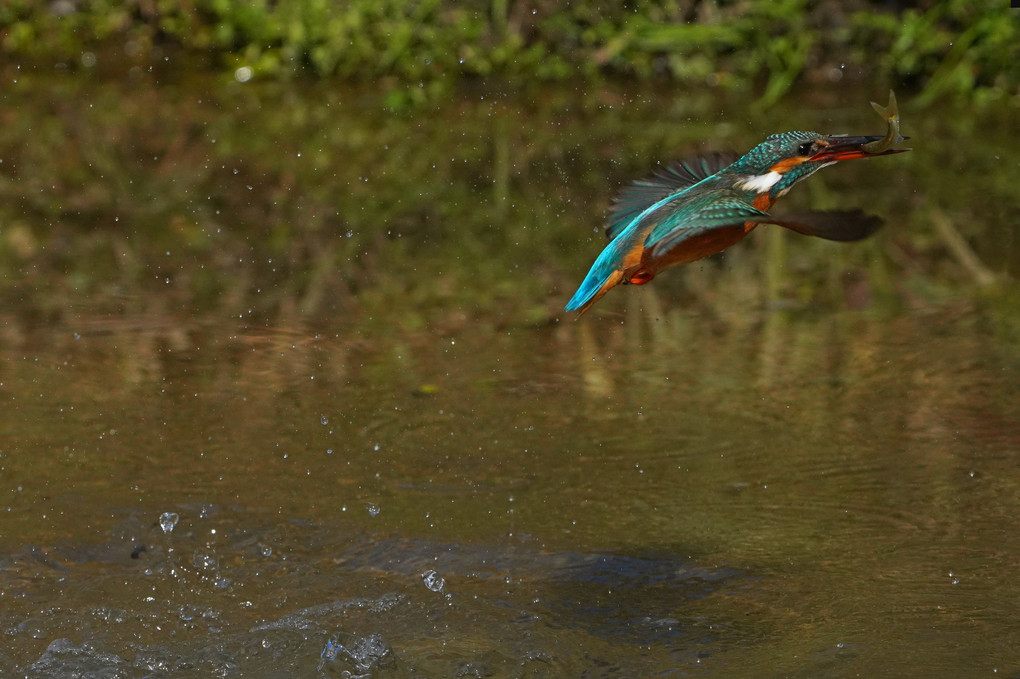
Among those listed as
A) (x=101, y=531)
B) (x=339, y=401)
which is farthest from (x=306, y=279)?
(x=101, y=531)

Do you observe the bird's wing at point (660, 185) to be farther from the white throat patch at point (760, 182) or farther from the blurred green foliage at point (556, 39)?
the blurred green foliage at point (556, 39)

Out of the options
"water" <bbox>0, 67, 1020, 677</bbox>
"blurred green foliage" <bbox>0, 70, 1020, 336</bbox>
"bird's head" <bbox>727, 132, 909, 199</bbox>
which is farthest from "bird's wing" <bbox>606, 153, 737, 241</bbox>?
"blurred green foliage" <bbox>0, 70, 1020, 336</bbox>

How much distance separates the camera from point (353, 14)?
718 centimetres

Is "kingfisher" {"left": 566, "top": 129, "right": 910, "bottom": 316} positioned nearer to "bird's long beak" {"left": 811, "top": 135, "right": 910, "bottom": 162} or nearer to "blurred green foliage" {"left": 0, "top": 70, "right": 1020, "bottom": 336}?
"bird's long beak" {"left": 811, "top": 135, "right": 910, "bottom": 162}

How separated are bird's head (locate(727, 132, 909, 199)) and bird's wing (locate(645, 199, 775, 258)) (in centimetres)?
11

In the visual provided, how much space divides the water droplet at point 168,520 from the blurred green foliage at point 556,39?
3.95 m

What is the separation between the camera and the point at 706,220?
2.26m

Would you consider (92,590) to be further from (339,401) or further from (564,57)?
(564,57)

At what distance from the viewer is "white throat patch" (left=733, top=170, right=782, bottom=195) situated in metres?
2.46

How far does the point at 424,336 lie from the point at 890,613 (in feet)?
6.04

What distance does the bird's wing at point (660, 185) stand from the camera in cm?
274

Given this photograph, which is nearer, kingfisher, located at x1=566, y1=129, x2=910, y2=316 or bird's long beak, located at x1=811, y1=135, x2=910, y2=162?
kingfisher, located at x1=566, y1=129, x2=910, y2=316

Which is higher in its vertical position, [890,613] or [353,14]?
[353,14]

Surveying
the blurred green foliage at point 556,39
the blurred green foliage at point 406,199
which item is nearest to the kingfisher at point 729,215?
the blurred green foliage at point 406,199
